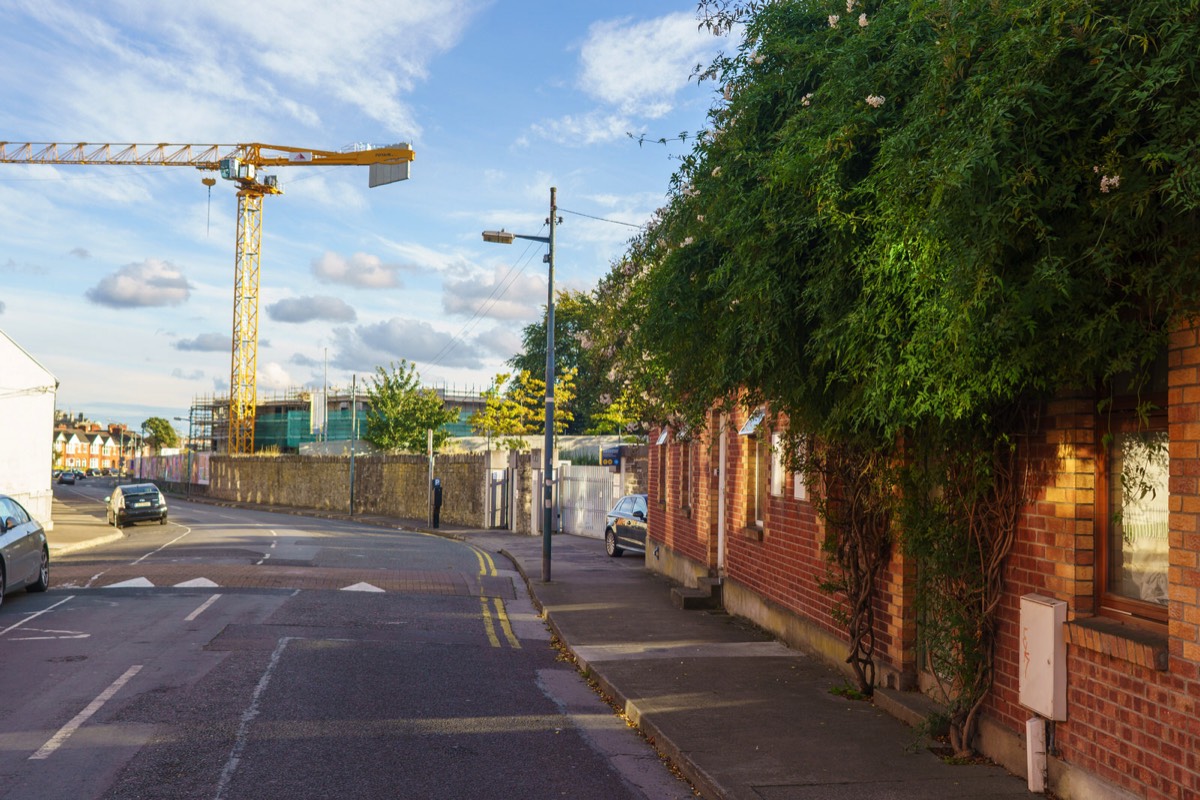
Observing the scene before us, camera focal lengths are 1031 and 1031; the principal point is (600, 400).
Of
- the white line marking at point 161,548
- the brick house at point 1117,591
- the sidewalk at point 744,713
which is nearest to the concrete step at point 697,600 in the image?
the sidewalk at point 744,713

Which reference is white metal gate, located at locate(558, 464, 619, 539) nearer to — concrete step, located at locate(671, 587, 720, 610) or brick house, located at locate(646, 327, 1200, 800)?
concrete step, located at locate(671, 587, 720, 610)

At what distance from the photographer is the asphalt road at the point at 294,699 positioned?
681 cm

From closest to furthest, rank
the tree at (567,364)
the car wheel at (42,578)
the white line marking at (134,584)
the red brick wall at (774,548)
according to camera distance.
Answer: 1. the red brick wall at (774,548)
2. the car wheel at (42,578)
3. the white line marking at (134,584)
4. the tree at (567,364)

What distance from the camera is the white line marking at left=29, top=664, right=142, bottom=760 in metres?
7.25

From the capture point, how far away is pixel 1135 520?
19.5 ft

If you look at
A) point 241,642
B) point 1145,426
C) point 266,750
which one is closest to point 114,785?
point 266,750

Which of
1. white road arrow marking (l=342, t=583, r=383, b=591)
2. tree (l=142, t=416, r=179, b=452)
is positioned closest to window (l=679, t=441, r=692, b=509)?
white road arrow marking (l=342, t=583, r=383, b=591)

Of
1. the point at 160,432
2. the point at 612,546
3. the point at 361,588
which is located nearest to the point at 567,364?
the point at 612,546

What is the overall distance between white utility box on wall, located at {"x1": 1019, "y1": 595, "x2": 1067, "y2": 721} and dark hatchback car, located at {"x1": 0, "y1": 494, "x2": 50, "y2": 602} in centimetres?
1355

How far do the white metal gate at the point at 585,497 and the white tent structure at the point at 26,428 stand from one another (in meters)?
16.0

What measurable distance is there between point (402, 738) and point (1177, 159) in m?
6.45

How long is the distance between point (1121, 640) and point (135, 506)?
1387 inches

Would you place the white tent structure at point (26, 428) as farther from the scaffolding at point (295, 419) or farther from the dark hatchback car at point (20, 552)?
the scaffolding at point (295, 419)

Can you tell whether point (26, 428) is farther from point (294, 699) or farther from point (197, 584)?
point (294, 699)
